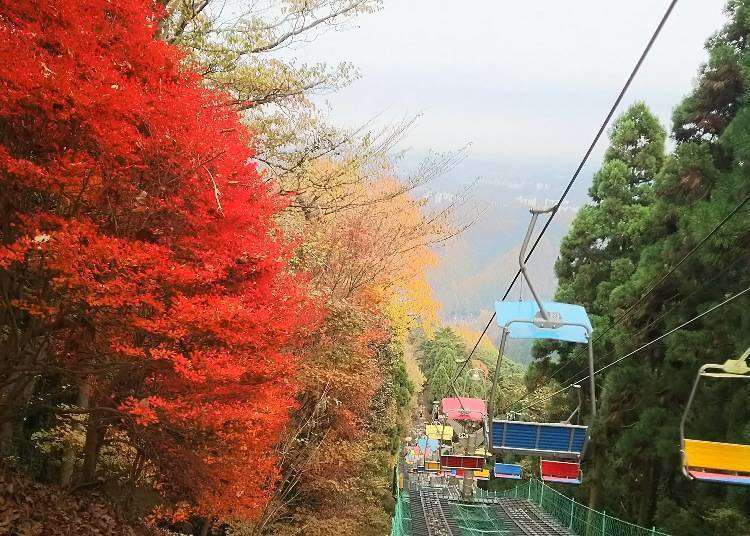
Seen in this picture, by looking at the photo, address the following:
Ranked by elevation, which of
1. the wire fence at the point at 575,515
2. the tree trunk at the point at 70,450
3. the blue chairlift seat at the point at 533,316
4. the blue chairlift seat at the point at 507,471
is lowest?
the wire fence at the point at 575,515

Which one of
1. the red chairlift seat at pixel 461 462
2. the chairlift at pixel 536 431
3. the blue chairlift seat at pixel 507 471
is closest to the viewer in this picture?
the chairlift at pixel 536 431

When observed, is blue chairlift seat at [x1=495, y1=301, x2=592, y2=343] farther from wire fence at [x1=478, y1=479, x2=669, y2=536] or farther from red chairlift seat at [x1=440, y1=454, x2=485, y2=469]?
red chairlift seat at [x1=440, y1=454, x2=485, y2=469]

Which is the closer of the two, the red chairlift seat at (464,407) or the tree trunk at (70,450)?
the tree trunk at (70,450)

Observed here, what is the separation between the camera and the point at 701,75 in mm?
15914

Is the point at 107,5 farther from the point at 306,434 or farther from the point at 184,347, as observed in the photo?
the point at 306,434

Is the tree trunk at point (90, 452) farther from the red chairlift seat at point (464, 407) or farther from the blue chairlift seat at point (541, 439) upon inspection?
the red chairlift seat at point (464, 407)

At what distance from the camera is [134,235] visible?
8.59 meters

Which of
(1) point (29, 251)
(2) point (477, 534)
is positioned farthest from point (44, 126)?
(2) point (477, 534)

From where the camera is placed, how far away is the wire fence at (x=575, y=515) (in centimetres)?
1523

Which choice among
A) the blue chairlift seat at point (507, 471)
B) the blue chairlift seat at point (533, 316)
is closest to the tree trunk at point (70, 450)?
the blue chairlift seat at point (533, 316)

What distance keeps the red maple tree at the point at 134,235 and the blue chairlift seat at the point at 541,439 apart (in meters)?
3.49

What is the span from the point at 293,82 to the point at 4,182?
4.50m

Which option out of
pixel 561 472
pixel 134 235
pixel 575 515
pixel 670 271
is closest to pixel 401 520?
pixel 561 472

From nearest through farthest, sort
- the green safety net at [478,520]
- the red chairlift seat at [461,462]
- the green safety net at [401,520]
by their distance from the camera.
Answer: the green safety net at [401,520] < the green safety net at [478,520] < the red chairlift seat at [461,462]
